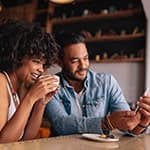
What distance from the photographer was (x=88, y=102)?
189 centimetres

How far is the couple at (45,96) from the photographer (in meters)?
1.35

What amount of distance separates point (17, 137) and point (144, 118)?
60 cm

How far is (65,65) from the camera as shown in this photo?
205cm

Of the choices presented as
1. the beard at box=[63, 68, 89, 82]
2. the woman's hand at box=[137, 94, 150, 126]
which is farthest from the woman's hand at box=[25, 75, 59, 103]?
the beard at box=[63, 68, 89, 82]

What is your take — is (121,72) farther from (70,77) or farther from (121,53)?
(70,77)

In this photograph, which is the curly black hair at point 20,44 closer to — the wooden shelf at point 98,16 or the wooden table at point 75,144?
the wooden table at point 75,144

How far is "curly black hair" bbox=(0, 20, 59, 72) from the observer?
1513 millimetres

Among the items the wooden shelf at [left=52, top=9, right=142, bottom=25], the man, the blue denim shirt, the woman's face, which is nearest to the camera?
the woman's face

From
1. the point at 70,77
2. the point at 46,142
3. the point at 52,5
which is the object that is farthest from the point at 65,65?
the point at 52,5

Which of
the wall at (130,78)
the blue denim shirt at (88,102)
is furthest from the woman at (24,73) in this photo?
the wall at (130,78)

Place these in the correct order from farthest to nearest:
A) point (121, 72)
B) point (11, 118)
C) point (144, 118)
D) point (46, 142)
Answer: point (121, 72)
point (144, 118)
point (11, 118)
point (46, 142)

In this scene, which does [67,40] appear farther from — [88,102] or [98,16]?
[98,16]

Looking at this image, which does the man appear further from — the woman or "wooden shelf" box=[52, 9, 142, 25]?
"wooden shelf" box=[52, 9, 142, 25]

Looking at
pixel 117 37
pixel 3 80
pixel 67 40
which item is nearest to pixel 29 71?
pixel 3 80
